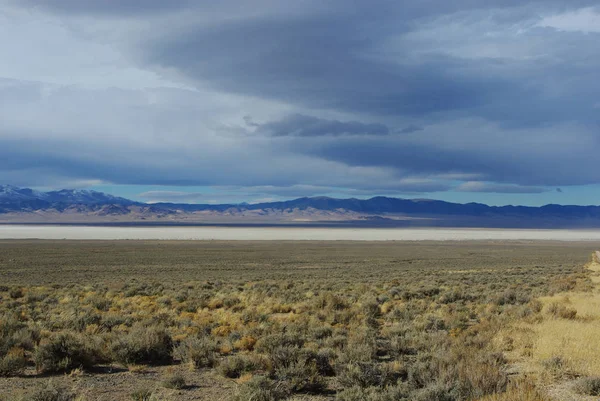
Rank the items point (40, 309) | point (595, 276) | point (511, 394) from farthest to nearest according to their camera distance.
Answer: point (595, 276) < point (40, 309) < point (511, 394)

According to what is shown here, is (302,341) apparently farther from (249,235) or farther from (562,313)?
(249,235)

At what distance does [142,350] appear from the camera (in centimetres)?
1016

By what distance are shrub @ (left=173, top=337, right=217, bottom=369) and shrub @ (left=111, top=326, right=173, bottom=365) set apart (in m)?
0.26

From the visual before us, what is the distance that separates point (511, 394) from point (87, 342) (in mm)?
8349

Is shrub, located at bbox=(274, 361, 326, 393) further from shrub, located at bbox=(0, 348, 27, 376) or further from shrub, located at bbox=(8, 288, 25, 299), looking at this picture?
shrub, located at bbox=(8, 288, 25, 299)

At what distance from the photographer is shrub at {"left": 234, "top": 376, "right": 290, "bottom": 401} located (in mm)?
7169

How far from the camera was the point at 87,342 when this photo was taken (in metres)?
10.6

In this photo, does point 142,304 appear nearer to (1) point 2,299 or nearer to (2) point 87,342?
(1) point 2,299

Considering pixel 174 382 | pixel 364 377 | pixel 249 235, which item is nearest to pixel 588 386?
pixel 364 377

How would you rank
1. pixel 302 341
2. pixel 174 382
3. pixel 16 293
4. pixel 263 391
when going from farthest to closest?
1. pixel 16 293
2. pixel 302 341
3. pixel 174 382
4. pixel 263 391

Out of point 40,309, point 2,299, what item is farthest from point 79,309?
point 2,299

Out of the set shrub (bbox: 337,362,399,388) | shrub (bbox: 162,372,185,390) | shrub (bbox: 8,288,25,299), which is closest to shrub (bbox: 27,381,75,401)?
shrub (bbox: 162,372,185,390)

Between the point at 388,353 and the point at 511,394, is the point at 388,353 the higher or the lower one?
the lower one

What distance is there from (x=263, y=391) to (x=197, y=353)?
3140 mm
